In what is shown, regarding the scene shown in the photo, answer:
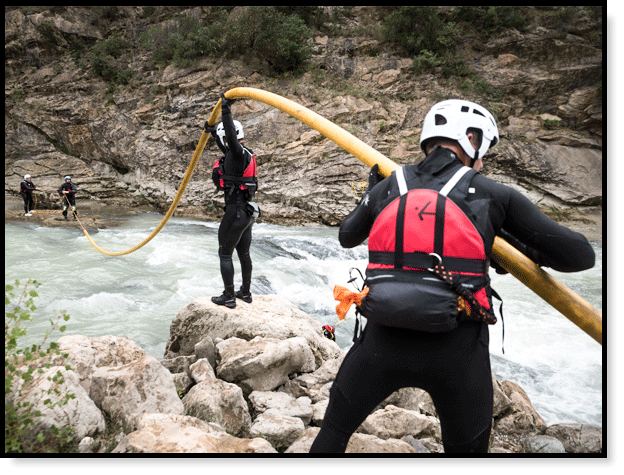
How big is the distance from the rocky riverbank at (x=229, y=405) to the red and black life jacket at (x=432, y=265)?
1061 millimetres

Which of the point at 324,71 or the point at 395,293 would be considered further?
the point at 324,71

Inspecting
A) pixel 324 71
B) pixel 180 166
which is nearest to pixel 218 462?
pixel 180 166

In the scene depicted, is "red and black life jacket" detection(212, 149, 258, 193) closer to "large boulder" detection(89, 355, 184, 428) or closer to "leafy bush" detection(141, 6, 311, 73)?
"large boulder" detection(89, 355, 184, 428)

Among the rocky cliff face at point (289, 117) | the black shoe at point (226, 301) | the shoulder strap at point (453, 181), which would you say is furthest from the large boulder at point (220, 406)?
the rocky cliff face at point (289, 117)

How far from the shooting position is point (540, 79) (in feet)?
59.9

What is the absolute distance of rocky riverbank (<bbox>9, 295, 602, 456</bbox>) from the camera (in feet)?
6.44

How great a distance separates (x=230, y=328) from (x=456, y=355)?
120 inches

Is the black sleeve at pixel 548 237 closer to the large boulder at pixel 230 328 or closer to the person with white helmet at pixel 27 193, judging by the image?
the large boulder at pixel 230 328

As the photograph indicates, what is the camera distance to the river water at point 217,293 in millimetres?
5047

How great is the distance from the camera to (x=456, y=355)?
1.25 m

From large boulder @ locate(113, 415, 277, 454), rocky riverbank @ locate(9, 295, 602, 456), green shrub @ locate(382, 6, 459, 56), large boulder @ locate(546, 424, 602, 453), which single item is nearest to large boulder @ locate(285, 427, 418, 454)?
rocky riverbank @ locate(9, 295, 602, 456)

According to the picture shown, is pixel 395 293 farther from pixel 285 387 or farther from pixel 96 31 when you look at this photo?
pixel 96 31

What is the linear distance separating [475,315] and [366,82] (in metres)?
20.2

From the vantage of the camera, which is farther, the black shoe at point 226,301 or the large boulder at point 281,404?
the black shoe at point 226,301
